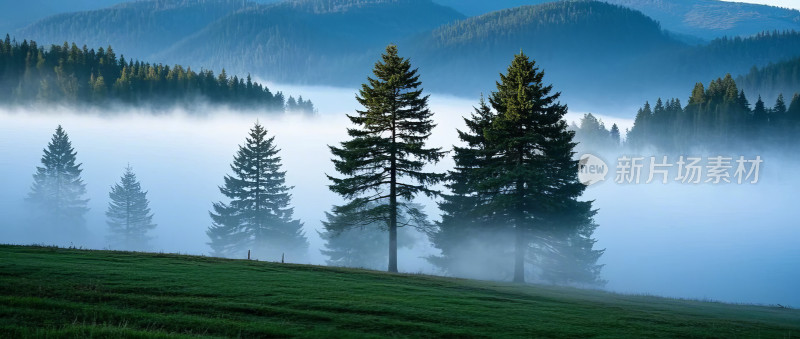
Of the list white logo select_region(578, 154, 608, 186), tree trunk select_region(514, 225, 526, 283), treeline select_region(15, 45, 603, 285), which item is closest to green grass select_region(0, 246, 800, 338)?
treeline select_region(15, 45, 603, 285)

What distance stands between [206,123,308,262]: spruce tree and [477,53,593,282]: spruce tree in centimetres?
2898

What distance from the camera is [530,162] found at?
35.7 m

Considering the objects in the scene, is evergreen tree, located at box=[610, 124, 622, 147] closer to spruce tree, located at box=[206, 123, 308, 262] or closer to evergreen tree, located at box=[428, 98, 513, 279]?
spruce tree, located at box=[206, 123, 308, 262]

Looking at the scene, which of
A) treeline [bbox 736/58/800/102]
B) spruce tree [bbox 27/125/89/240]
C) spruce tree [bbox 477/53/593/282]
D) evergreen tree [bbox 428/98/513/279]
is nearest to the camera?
spruce tree [bbox 477/53/593/282]

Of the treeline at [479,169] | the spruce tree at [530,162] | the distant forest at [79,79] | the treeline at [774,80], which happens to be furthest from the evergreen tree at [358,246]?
the treeline at [774,80]

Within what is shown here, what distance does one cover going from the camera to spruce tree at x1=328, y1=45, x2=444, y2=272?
113 ft

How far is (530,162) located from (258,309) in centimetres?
2570

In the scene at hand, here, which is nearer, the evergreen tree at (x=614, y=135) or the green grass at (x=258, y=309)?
the green grass at (x=258, y=309)

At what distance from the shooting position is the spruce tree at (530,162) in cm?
3469

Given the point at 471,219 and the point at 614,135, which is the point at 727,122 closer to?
the point at 614,135

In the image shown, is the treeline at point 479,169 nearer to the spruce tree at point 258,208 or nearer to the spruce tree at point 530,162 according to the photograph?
the spruce tree at point 530,162

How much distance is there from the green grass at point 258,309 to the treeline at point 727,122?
402 ft

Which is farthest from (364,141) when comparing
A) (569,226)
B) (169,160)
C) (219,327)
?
(169,160)

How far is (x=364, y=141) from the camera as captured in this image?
34281 millimetres
